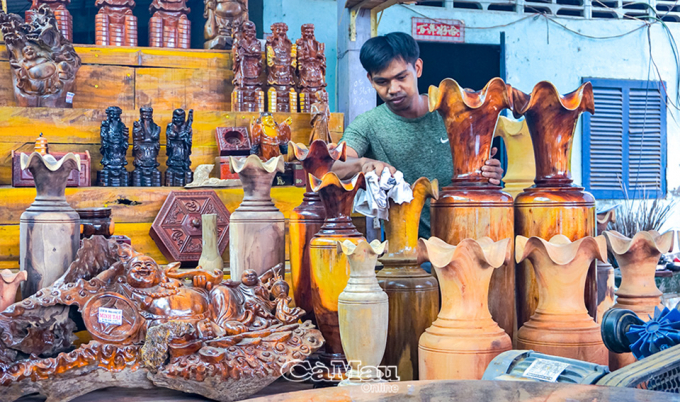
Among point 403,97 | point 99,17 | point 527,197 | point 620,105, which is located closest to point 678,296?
point 620,105

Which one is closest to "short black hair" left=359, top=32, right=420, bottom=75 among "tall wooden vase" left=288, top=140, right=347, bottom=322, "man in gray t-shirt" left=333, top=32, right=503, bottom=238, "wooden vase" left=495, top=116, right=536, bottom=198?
"man in gray t-shirt" left=333, top=32, right=503, bottom=238

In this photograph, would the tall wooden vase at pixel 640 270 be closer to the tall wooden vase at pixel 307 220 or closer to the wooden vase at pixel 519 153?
the wooden vase at pixel 519 153

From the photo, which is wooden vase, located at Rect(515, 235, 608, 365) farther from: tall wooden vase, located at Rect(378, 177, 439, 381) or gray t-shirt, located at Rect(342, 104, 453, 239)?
gray t-shirt, located at Rect(342, 104, 453, 239)

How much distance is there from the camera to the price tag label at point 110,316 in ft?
4.29

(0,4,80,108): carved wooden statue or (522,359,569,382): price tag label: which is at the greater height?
(0,4,80,108): carved wooden statue

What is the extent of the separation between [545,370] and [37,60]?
2375mm

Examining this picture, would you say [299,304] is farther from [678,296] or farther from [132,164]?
[678,296]

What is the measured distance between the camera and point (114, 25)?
3.12 metres

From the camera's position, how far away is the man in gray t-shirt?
202 centimetres

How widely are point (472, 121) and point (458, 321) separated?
17.6 inches

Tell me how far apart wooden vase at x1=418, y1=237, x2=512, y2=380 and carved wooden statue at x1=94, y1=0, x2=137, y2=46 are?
7.78 feet

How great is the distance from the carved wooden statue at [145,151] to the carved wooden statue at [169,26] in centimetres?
79

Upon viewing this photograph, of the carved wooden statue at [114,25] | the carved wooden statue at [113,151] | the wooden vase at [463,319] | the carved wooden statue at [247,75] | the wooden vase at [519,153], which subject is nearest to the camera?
the wooden vase at [463,319]

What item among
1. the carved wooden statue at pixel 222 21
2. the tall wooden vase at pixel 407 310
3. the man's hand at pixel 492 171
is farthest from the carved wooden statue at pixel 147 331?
the carved wooden statue at pixel 222 21
